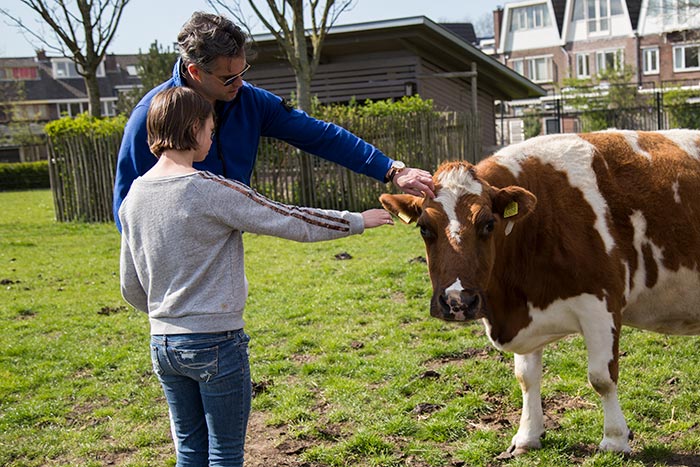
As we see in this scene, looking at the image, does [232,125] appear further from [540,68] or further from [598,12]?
[540,68]

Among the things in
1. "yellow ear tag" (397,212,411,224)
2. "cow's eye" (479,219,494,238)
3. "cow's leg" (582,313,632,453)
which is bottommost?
"cow's leg" (582,313,632,453)

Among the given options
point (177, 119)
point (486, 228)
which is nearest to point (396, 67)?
point (486, 228)

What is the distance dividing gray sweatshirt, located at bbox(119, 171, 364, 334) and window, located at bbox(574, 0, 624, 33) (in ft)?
202

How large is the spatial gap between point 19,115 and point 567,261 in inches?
2617

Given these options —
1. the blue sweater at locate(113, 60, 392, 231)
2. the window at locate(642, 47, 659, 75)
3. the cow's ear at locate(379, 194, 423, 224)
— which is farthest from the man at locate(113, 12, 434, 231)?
the window at locate(642, 47, 659, 75)

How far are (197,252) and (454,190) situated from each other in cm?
183

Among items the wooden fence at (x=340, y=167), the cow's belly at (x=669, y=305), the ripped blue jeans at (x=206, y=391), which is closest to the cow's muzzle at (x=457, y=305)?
the ripped blue jeans at (x=206, y=391)

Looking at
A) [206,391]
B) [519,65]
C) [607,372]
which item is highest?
[519,65]

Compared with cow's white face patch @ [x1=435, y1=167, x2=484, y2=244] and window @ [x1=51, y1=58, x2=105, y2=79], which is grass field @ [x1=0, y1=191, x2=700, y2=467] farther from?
window @ [x1=51, y1=58, x2=105, y2=79]

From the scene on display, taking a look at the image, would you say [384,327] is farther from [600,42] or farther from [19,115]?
[19,115]

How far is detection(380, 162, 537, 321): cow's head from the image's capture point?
4156 mm

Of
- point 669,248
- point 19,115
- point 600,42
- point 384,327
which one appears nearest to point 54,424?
point 384,327

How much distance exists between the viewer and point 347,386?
612 cm

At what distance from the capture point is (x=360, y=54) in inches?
1000
